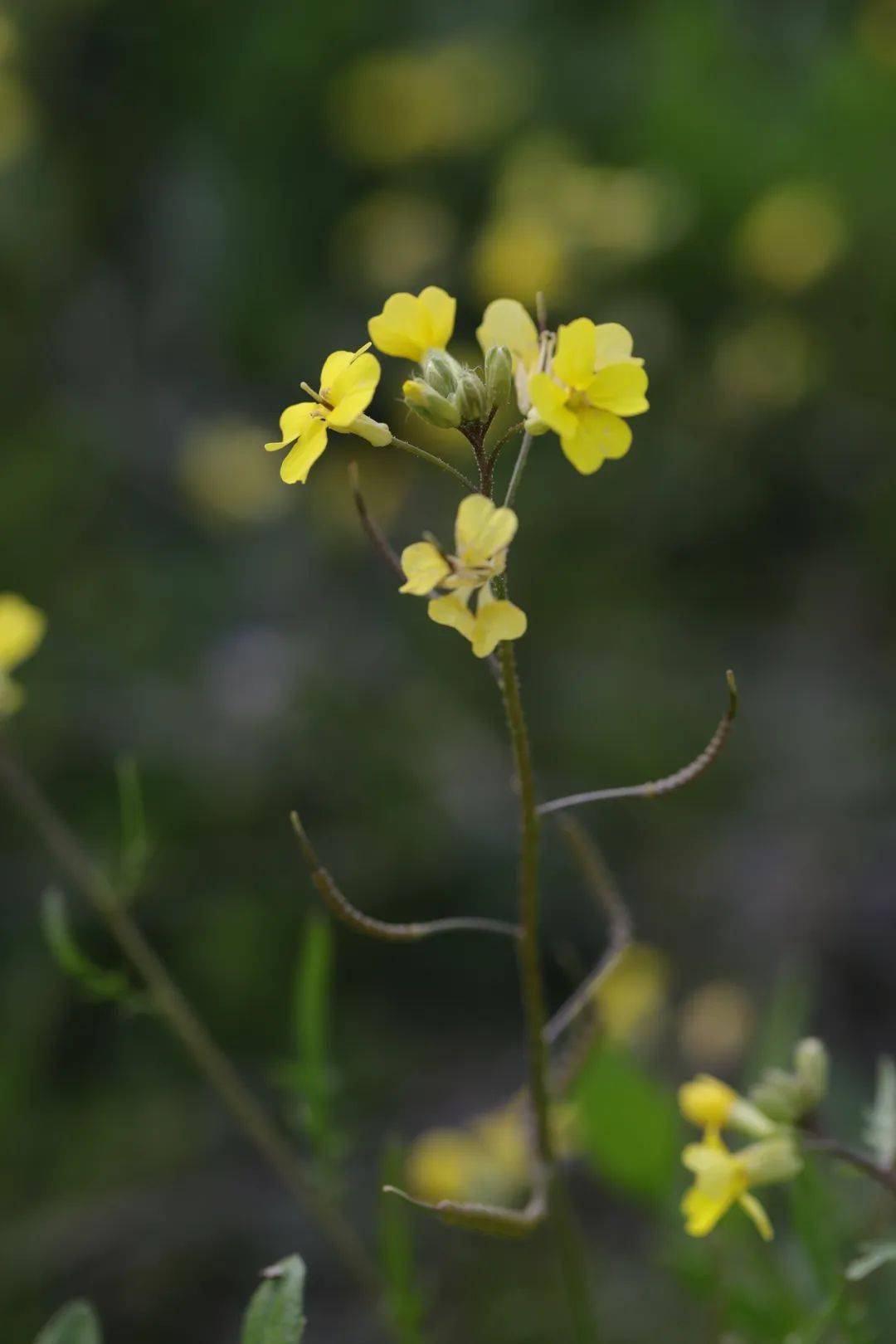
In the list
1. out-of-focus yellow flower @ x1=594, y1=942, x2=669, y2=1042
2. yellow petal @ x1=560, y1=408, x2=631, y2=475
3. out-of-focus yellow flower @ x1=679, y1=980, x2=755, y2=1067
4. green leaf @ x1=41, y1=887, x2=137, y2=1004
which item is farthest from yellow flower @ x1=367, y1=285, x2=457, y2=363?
out-of-focus yellow flower @ x1=679, y1=980, x2=755, y2=1067

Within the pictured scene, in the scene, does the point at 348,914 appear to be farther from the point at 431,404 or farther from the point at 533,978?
the point at 431,404

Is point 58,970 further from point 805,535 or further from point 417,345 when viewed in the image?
point 805,535

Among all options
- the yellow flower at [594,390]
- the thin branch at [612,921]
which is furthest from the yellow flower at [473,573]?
the thin branch at [612,921]

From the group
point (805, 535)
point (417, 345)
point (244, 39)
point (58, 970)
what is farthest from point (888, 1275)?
point (244, 39)

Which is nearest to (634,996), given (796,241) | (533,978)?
(533,978)

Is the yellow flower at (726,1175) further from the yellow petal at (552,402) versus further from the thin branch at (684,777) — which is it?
the yellow petal at (552,402)

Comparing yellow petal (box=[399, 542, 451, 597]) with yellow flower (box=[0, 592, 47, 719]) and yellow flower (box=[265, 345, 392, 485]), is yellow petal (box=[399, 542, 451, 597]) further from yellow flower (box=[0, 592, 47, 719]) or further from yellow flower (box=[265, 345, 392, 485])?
yellow flower (box=[0, 592, 47, 719])
